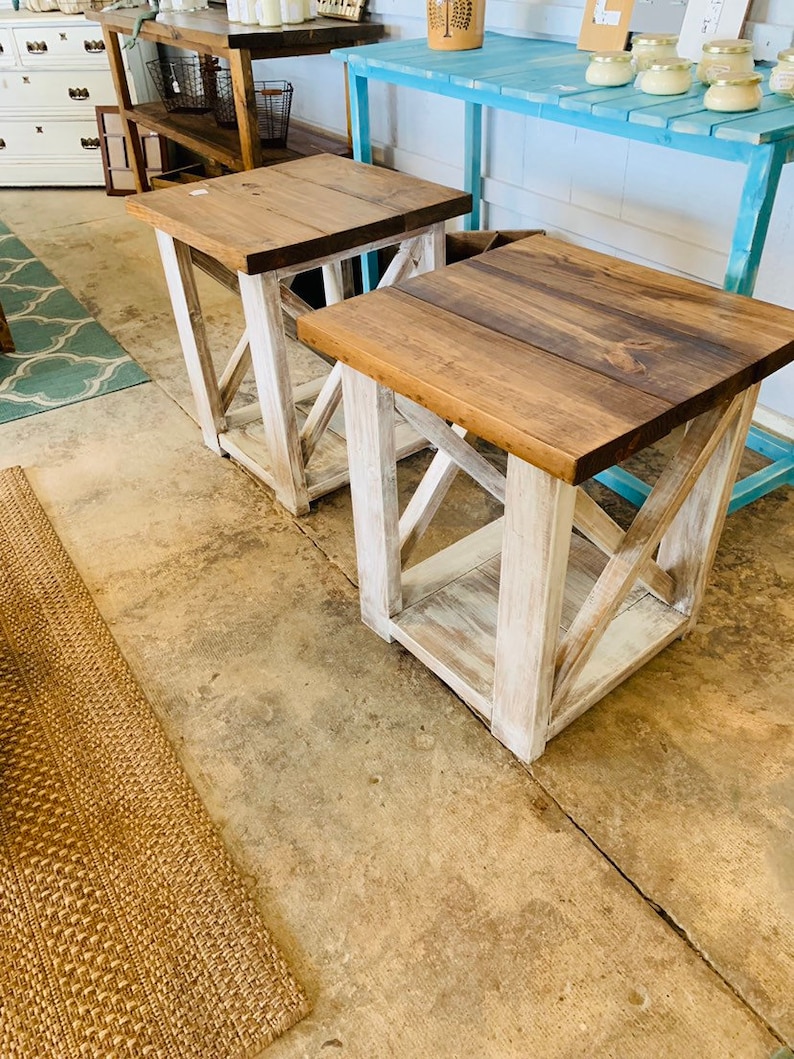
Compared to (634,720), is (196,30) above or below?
above

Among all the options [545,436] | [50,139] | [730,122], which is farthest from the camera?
[50,139]

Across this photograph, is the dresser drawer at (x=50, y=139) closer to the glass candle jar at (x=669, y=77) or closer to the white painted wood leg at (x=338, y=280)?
the white painted wood leg at (x=338, y=280)

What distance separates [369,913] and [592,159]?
2.07 meters

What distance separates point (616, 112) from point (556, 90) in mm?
209

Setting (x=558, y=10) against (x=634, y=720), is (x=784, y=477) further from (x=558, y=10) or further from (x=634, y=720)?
(x=558, y=10)

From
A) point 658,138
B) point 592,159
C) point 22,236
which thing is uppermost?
point 658,138

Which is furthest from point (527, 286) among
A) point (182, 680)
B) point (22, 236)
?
point (22, 236)

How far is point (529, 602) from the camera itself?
1.22m

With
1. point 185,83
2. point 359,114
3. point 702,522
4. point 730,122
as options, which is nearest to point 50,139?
point 185,83

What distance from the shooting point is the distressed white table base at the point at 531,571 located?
1202 millimetres

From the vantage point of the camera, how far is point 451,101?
8.93 ft

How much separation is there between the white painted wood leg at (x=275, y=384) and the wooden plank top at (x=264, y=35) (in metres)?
1.41

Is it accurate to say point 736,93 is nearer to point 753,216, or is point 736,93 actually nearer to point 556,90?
point 753,216

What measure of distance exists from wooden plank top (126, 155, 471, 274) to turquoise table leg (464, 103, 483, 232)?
24.4 inches
